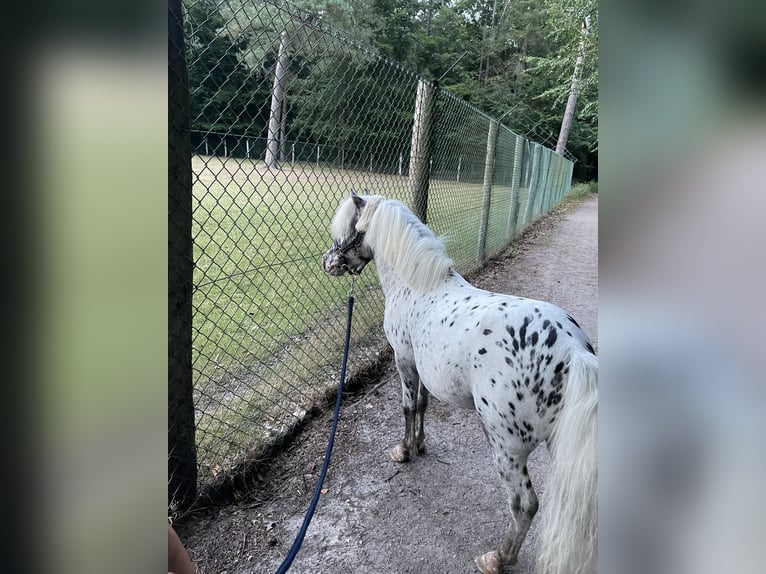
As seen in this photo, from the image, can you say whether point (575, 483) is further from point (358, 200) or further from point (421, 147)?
point (421, 147)

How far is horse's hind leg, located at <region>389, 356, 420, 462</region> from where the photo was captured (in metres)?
2.69

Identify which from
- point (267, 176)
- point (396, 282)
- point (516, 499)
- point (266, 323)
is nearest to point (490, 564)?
point (516, 499)

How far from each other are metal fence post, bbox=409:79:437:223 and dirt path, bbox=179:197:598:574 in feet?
6.15

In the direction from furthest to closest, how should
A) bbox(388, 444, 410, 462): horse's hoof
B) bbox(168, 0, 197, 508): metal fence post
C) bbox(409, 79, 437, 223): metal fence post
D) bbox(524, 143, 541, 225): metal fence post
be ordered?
bbox(524, 143, 541, 225): metal fence post
bbox(409, 79, 437, 223): metal fence post
bbox(388, 444, 410, 462): horse's hoof
bbox(168, 0, 197, 508): metal fence post

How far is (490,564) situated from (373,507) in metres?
0.65

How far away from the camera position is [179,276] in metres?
1.95

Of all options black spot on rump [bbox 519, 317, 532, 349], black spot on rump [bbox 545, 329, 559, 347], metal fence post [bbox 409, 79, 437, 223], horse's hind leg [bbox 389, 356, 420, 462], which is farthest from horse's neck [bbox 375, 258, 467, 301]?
metal fence post [bbox 409, 79, 437, 223]

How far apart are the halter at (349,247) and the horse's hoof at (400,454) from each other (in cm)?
117

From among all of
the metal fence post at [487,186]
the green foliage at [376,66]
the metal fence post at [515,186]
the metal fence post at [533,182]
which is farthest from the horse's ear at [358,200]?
the metal fence post at [533,182]

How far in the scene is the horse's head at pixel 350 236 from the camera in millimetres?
2738

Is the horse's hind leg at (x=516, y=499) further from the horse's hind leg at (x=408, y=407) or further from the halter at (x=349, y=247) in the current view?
the halter at (x=349, y=247)

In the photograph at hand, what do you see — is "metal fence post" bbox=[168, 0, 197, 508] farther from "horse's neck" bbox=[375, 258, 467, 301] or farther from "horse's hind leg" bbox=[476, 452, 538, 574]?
"horse's hind leg" bbox=[476, 452, 538, 574]
